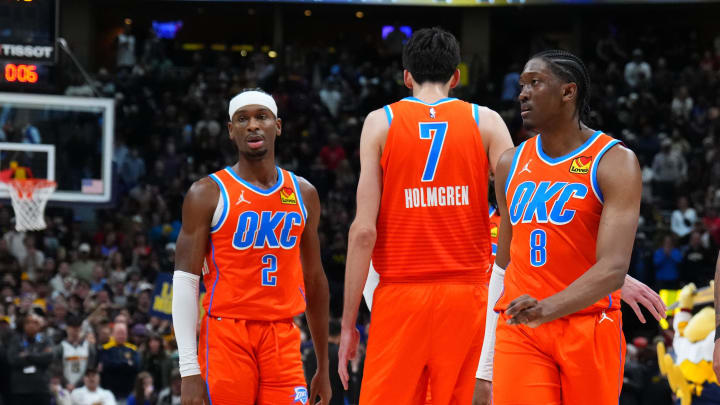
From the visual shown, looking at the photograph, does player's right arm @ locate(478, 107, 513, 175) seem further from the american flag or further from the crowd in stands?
the american flag

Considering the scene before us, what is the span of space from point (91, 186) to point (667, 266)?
28.1 feet

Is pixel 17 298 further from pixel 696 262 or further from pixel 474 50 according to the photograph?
pixel 474 50

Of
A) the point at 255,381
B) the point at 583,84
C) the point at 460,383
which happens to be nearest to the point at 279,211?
the point at 255,381

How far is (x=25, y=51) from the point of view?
11.3 meters

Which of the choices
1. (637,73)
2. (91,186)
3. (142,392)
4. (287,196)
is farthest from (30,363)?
(637,73)

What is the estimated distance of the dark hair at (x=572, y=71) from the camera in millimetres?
4312

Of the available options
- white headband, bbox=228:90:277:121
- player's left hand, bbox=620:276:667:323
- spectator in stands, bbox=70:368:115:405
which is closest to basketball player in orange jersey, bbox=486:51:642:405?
player's left hand, bbox=620:276:667:323

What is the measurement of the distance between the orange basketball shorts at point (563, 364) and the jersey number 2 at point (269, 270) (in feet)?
5.25

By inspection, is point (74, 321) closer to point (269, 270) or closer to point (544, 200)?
point (269, 270)

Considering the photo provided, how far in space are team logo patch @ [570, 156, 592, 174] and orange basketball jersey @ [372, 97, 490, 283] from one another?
3.17ft

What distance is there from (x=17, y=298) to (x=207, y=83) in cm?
973

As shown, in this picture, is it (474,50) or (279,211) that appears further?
(474,50)

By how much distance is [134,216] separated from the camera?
63.6 ft

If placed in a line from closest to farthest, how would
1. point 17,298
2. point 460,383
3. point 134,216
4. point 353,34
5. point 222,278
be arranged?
point 460,383
point 222,278
point 17,298
point 134,216
point 353,34
